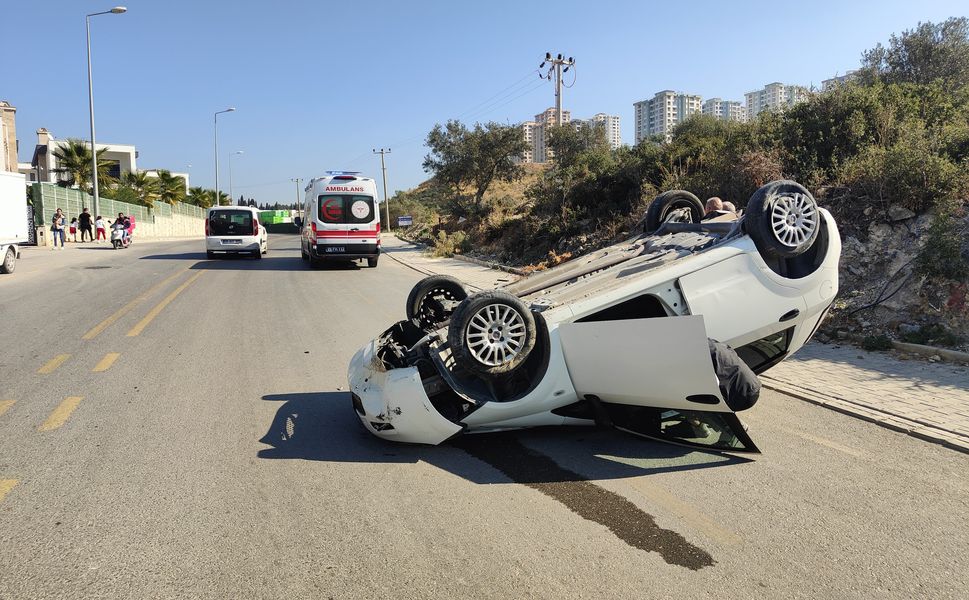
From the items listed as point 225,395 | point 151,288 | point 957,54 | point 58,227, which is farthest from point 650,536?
point 58,227

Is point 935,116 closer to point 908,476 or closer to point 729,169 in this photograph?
point 729,169

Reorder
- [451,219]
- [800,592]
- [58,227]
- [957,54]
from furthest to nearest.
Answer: [451,219]
[58,227]
[957,54]
[800,592]

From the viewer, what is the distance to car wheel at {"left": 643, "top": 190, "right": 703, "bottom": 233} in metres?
7.00

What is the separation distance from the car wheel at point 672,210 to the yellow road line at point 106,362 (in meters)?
6.09

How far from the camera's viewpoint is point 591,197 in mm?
19938

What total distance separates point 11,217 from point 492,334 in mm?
18997

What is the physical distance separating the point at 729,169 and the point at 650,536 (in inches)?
492

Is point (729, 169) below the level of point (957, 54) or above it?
below

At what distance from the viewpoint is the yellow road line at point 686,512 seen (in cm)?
352

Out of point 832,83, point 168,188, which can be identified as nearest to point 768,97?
point 832,83

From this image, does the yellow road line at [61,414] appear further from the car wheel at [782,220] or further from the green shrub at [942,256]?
the green shrub at [942,256]

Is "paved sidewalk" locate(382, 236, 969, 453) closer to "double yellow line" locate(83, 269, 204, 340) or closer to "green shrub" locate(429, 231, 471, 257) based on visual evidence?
"double yellow line" locate(83, 269, 204, 340)

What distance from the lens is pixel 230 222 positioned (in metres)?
24.2

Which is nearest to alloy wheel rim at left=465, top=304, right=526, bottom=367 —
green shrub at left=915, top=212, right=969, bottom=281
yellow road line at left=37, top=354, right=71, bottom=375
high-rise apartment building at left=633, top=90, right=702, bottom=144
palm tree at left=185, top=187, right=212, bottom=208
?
yellow road line at left=37, top=354, right=71, bottom=375
